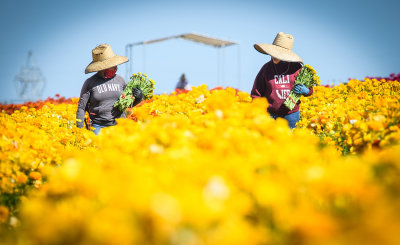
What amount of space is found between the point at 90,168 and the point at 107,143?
589mm

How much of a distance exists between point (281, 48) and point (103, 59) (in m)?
2.43

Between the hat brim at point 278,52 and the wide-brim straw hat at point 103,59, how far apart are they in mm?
1870

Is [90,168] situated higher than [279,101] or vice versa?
[90,168]

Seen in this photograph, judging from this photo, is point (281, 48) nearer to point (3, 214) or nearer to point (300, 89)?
point (300, 89)

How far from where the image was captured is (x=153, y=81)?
4.54 metres

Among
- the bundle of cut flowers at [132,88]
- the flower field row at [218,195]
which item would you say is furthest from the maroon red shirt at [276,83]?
the flower field row at [218,195]

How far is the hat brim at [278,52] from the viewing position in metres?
4.07

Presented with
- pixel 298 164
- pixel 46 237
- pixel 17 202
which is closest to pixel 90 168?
pixel 46 237

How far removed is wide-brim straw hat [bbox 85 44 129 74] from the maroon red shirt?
190 cm

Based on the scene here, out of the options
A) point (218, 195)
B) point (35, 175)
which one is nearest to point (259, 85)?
point (35, 175)

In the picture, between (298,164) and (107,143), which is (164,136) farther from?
(298,164)

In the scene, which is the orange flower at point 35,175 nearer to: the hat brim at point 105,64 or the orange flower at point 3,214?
the orange flower at point 3,214

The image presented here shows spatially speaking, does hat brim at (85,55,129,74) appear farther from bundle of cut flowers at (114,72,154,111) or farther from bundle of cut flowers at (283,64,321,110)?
bundle of cut flowers at (283,64,321,110)

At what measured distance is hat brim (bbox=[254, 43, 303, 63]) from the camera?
4066 millimetres
